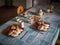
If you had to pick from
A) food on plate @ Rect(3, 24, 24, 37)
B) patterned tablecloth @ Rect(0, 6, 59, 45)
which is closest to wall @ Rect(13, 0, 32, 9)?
patterned tablecloth @ Rect(0, 6, 59, 45)

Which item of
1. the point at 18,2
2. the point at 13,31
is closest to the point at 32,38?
the point at 13,31

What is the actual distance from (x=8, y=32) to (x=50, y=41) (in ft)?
2.07

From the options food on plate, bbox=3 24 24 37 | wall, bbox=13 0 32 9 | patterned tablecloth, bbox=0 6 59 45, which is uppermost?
wall, bbox=13 0 32 9

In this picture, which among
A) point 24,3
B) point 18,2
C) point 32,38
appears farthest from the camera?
point 18,2

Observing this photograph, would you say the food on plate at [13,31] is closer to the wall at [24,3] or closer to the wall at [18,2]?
the wall at [24,3]

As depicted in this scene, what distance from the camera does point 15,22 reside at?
2279 millimetres

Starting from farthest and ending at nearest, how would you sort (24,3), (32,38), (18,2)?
1. (18,2)
2. (24,3)
3. (32,38)

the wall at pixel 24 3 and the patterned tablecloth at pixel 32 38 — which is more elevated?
the wall at pixel 24 3

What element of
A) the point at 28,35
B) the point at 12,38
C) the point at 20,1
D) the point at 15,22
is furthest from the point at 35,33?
the point at 20,1

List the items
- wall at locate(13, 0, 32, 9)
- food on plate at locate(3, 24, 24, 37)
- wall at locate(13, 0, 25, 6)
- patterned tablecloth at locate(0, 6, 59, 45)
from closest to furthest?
patterned tablecloth at locate(0, 6, 59, 45) < food on plate at locate(3, 24, 24, 37) < wall at locate(13, 0, 32, 9) < wall at locate(13, 0, 25, 6)

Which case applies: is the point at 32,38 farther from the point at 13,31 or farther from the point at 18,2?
the point at 18,2

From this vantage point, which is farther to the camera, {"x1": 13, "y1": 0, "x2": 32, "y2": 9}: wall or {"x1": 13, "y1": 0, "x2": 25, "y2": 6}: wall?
{"x1": 13, "y1": 0, "x2": 25, "y2": 6}: wall

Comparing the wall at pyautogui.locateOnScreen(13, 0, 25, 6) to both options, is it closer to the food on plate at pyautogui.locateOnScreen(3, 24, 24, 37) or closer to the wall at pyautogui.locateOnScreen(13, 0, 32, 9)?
the wall at pyautogui.locateOnScreen(13, 0, 32, 9)

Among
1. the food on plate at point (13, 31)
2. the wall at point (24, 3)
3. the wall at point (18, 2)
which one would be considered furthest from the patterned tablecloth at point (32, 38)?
the wall at point (18, 2)
